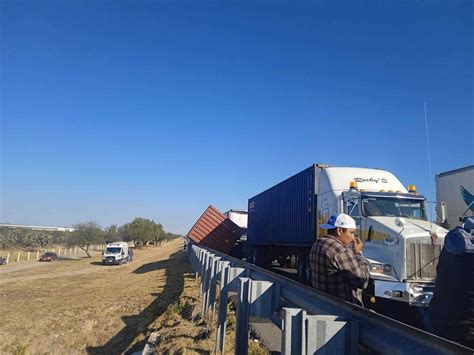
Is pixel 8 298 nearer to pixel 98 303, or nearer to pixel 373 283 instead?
pixel 98 303

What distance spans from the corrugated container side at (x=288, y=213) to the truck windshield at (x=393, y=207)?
9.01 ft

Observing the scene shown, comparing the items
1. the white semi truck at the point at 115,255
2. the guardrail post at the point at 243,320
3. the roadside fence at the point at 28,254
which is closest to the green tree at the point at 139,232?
the roadside fence at the point at 28,254

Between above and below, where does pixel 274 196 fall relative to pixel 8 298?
above

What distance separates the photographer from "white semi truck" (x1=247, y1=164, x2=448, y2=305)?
321 inches

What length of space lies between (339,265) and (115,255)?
43724 mm

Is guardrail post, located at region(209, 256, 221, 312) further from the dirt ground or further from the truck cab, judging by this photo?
the truck cab

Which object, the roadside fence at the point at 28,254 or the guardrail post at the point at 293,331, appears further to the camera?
the roadside fence at the point at 28,254

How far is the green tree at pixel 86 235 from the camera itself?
6656 centimetres

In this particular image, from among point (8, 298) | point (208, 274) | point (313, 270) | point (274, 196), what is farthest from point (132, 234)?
point (313, 270)

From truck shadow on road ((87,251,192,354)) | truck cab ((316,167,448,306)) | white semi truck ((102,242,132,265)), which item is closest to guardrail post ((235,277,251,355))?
truck cab ((316,167,448,306))

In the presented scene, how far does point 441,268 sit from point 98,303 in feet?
44.0

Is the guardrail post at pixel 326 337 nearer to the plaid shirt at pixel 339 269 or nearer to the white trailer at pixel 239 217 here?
the plaid shirt at pixel 339 269

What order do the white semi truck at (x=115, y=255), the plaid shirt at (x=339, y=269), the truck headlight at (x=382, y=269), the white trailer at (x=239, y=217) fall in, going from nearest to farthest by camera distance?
the plaid shirt at (x=339, y=269)
the truck headlight at (x=382, y=269)
the white trailer at (x=239, y=217)
the white semi truck at (x=115, y=255)

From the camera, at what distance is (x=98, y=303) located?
14.6 m
